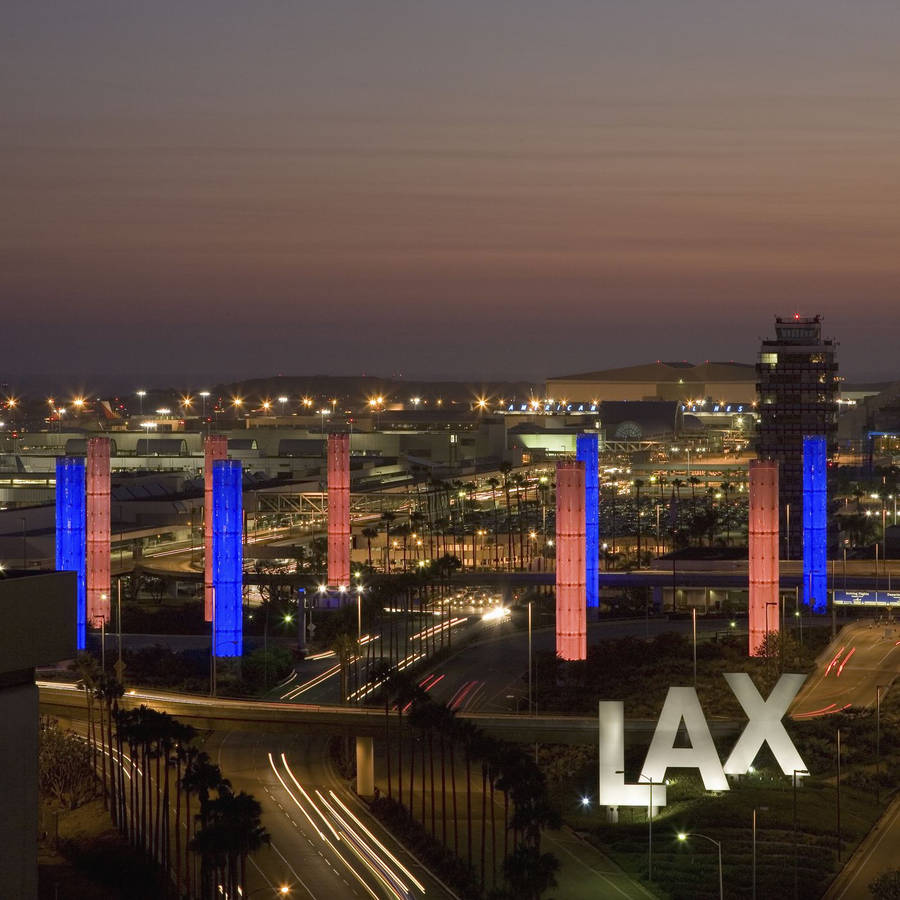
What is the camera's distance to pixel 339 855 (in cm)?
2906

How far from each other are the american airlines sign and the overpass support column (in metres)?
5.04

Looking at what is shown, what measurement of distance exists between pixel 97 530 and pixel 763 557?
20.4m

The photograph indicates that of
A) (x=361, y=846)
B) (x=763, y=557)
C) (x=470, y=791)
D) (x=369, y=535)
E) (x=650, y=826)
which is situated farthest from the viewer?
(x=369, y=535)

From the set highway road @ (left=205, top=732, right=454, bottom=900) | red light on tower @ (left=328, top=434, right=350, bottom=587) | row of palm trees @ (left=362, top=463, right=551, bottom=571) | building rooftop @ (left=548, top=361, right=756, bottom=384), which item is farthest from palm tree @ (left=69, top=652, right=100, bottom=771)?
building rooftop @ (left=548, top=361, right=756, bottom=384)

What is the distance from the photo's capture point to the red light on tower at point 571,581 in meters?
43.5

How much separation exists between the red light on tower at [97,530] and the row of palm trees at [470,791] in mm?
16263

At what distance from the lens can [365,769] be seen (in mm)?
33719

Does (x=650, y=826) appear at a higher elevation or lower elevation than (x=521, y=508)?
lower

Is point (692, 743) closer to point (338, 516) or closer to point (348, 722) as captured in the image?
point (348, 722)

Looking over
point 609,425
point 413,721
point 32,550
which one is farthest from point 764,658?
point 609,425

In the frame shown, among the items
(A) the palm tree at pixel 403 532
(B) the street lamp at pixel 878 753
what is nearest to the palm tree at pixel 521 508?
(A) the palm tree at pixel 403 532

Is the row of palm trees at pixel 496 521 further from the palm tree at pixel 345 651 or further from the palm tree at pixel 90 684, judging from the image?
the palm tree at pixel 90 684

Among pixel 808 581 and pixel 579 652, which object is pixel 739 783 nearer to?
pixel 579 652

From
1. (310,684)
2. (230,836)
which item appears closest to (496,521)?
(310,684)
